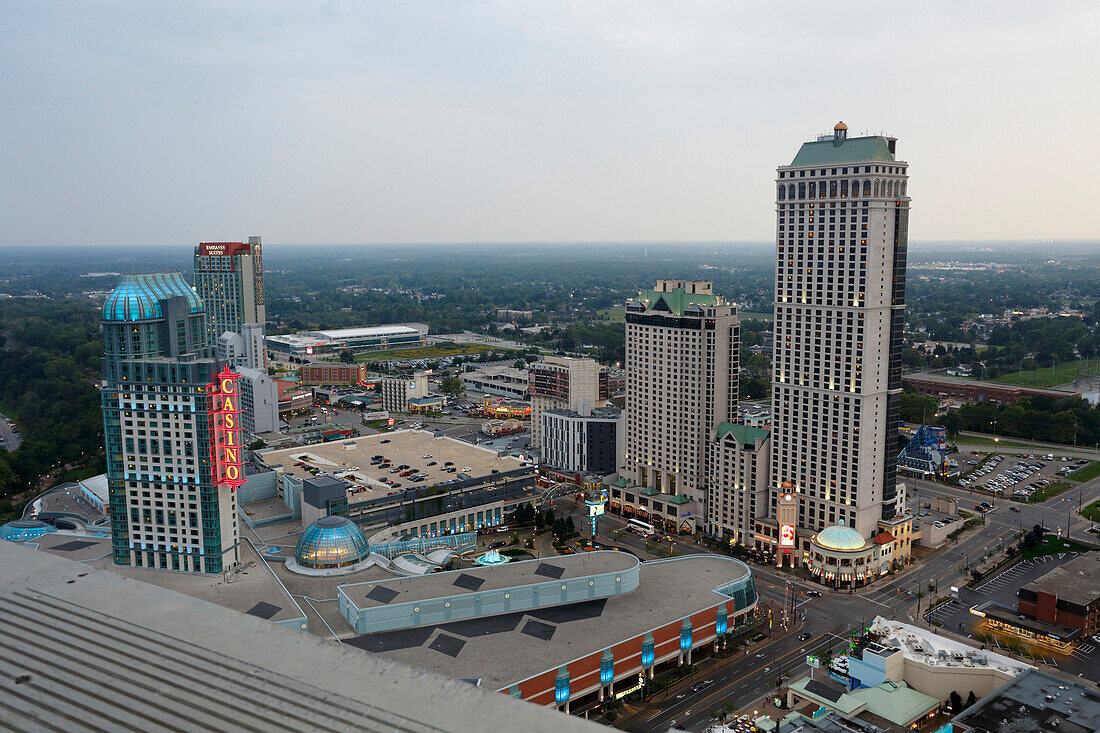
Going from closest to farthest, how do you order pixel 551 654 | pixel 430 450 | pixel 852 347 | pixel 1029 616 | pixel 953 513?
pixel 551 654 < pixel 1029 616 < pixel 852 347 < pixel 953 513 < pixel 430 450

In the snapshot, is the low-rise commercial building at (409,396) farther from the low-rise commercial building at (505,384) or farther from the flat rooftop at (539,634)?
the flat rooftop at (539,634)

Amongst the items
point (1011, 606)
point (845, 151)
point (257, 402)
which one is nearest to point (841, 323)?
point (845, 151)

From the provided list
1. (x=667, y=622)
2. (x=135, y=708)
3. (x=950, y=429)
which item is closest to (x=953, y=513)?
(x=950, y=429)

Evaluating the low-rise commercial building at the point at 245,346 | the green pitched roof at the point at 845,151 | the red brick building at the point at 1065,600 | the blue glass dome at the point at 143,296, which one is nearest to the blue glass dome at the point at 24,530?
the blue glass dome at the point at 143,296

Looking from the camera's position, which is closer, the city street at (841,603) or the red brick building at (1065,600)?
the city street at (841,603)

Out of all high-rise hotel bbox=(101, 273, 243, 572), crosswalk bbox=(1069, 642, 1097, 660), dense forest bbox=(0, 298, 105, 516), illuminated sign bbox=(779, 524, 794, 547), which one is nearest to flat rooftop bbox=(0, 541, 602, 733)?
high-rise hotel bbox=(101, 273, 243, 572)

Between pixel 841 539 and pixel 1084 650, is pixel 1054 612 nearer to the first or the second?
pixel 1084 650

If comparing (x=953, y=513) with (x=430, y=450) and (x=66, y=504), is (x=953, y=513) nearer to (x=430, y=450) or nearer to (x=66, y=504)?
(x=430, y=450)
